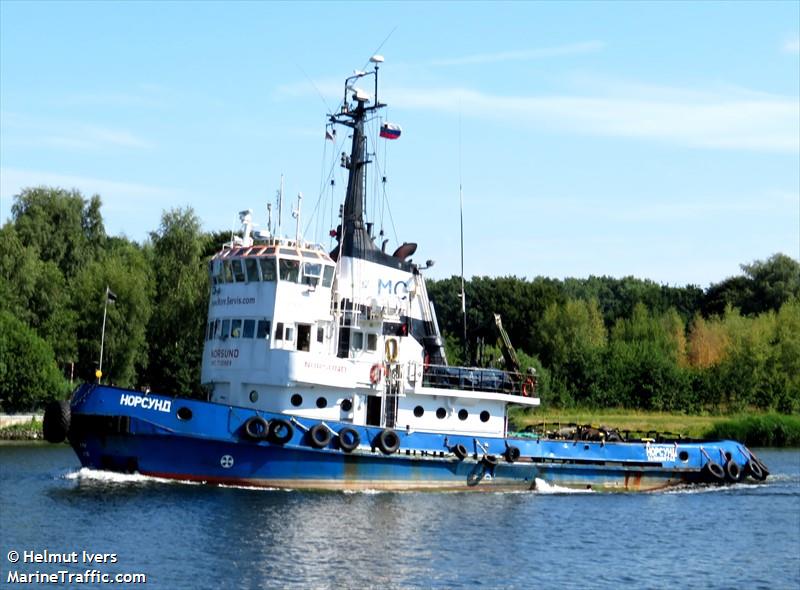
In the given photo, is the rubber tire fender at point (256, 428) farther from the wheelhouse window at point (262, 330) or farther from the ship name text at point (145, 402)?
the wheelhouse window at point (262, 330)

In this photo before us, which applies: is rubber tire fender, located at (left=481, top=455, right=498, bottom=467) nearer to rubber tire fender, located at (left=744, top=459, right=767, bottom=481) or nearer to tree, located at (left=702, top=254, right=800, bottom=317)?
rubber tire fender, located at (left=744, top=459, right=767, bottom=481)

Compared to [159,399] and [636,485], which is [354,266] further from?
[636,485]

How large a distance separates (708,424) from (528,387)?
84.3ft

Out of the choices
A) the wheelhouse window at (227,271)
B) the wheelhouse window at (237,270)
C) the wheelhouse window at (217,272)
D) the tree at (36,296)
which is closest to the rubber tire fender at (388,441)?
the wheelhouse window at (237,270)

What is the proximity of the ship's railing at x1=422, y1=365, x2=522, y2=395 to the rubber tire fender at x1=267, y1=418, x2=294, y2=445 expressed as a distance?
4.02 meters

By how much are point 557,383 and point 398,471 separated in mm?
32971

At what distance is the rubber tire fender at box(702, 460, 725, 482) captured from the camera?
3381 cm

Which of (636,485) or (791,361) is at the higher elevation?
(791,361)

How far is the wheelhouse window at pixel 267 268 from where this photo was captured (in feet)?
95.9

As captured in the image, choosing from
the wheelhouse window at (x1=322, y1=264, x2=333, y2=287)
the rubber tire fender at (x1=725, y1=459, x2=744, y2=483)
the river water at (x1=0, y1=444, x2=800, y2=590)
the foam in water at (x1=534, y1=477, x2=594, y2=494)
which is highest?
the wheelhouse window at (x1=322, y1=264, x2=333, y2=287)

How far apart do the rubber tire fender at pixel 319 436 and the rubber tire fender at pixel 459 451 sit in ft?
10.6

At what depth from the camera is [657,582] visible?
2111cm

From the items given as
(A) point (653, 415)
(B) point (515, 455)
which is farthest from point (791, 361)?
(B) point (515, 455)

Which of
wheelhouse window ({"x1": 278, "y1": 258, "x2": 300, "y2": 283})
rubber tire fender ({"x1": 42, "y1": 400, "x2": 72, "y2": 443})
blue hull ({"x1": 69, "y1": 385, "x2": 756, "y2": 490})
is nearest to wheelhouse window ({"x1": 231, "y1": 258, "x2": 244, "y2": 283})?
wheelhouse window ({"x1": 278, "y1": 258, "x2": 300, "y2": 283})
